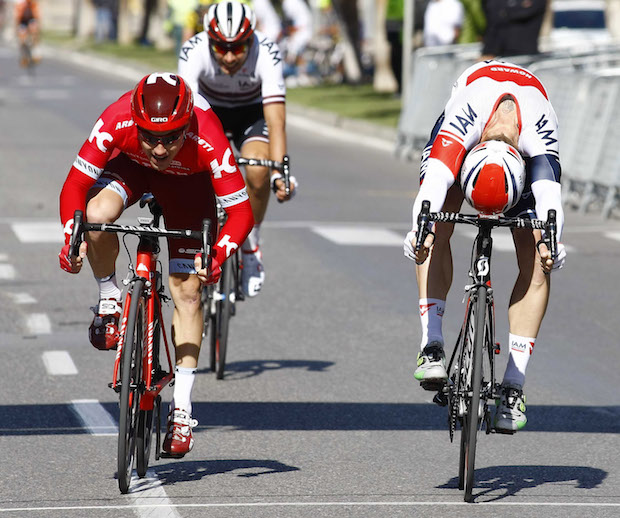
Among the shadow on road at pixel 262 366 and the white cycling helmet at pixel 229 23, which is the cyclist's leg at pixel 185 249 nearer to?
the shadow on road at pixel 262 366

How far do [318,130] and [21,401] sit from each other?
18.5 m

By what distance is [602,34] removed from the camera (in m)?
34.7

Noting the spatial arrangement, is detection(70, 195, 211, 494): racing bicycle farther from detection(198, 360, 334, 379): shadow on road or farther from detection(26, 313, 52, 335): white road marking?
detection(26, 313, 52, 335): white road marking

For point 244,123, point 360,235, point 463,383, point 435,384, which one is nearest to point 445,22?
point 360,235

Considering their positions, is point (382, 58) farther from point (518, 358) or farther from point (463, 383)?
point (463, 383)

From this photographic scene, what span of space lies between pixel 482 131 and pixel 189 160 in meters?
1.24

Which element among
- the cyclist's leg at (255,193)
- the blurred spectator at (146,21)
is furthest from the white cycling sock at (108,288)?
the blurred spectator at (146,21)

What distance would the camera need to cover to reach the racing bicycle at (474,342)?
624cm

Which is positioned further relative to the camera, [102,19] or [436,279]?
[102,19]

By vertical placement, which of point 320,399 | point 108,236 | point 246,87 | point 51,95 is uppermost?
point 246,87

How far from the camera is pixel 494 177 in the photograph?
6172 millimetres

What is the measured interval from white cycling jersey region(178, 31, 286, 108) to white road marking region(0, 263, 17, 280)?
3062 millimetres

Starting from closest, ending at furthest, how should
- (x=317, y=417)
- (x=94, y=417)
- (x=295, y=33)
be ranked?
(x=94, y=417) → (x=317, y=417) → (x=295, y=33)

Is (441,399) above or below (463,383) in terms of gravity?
below
